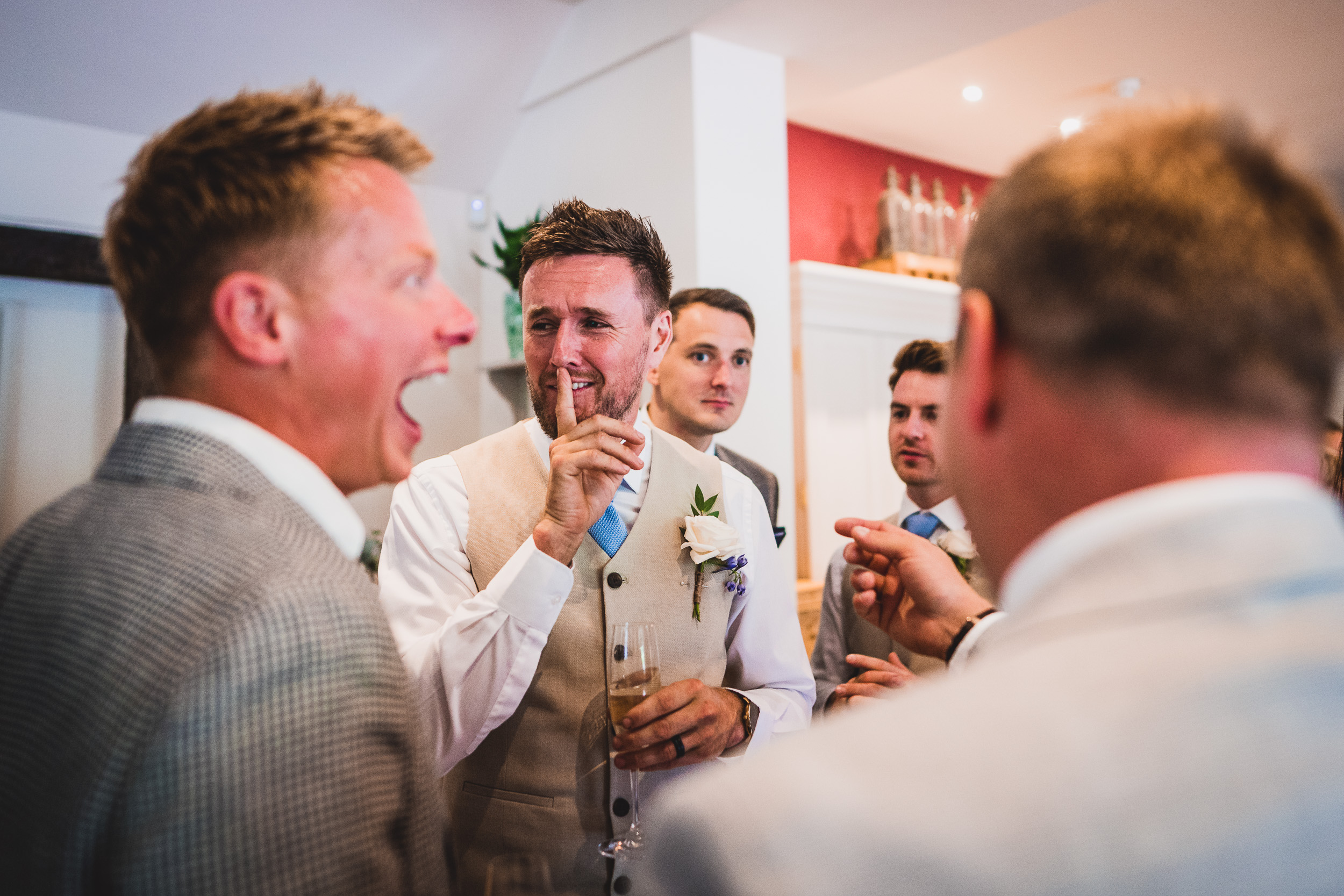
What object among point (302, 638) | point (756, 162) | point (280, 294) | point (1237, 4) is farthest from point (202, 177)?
point (1237, 4)

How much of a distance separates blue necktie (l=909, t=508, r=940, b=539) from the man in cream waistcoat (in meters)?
0.51

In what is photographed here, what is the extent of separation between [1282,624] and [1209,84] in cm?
498

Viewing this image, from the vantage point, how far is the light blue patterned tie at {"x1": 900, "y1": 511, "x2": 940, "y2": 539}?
2.20 metres

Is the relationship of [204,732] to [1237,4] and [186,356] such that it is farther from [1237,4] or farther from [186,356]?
[1237,4]

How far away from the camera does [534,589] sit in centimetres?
130

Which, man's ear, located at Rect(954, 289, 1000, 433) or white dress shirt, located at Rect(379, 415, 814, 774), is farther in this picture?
white dress shirt, located at Rect(379, 415, 814, 774)

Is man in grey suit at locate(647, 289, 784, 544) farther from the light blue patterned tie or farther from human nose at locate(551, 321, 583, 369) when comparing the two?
human nose at locate(551, 321, 583, 369)

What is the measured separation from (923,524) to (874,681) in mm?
733

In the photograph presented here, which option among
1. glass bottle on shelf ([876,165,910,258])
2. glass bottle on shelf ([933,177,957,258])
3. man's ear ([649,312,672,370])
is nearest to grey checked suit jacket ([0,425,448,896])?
man's ear ([649,312,672,370])

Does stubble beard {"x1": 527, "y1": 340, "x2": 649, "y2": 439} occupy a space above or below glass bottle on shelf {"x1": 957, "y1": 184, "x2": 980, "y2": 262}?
below

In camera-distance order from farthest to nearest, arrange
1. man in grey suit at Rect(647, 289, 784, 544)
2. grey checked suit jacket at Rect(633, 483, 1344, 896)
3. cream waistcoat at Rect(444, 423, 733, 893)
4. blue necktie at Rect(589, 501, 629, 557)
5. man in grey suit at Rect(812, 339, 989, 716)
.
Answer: man in grey suit at Rect(647, 289, 784, 544), man in grey suit at Rect(812, 339, 989, 716), blue necktie at Rect(589, 501, 629, 557), cream waistcoat at Rect(444, 423, 733, 893), grey checked suit jacket at Rect(633, 483, 1344, 896)

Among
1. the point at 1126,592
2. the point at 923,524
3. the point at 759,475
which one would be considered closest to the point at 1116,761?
the point at 1126,592

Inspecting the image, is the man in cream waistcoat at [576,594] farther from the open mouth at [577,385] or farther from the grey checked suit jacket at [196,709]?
the grey checked suit jacket at [196,709]

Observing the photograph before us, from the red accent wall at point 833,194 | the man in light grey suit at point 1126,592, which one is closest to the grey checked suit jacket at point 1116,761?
the man in light grey suit at point 1126,592
